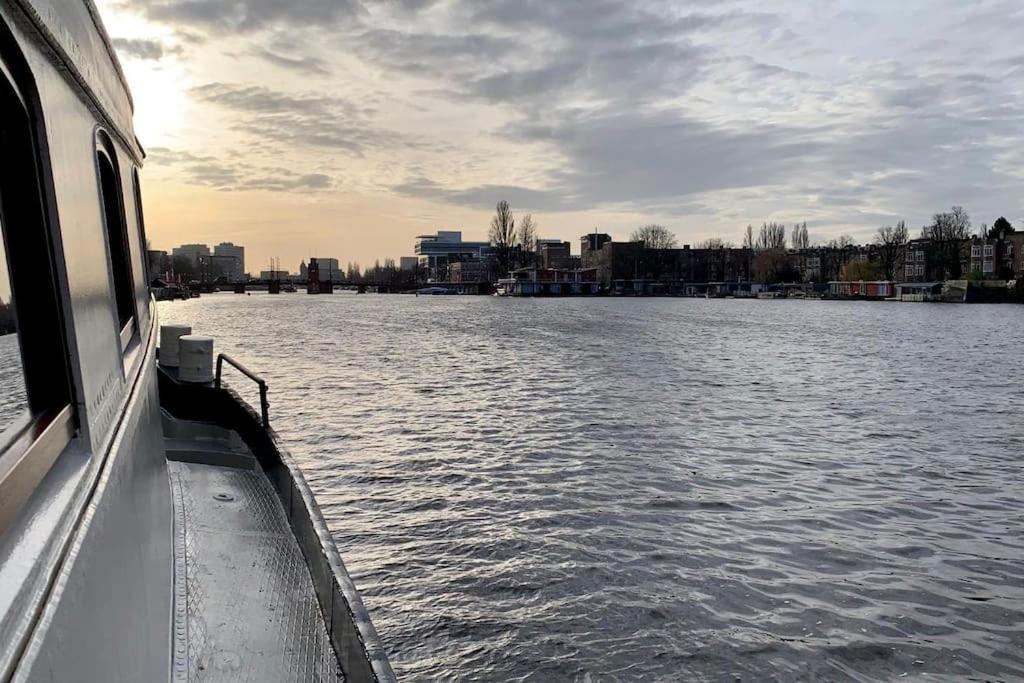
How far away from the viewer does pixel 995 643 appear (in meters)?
7.21

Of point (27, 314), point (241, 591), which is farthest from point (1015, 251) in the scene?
point (27, 314)

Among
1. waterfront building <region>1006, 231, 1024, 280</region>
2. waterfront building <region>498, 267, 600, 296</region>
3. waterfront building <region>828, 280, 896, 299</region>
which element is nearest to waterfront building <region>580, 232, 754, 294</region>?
waterfront building <region>498, 267, 600, 296</region>

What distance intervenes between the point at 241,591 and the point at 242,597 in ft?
Answer: 0.34

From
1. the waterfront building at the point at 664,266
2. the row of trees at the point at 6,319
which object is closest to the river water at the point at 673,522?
the row of trees at the point at 6,319

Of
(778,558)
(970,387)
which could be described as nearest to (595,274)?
(970,387)

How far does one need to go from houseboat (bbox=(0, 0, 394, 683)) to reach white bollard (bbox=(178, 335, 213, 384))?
475 cm

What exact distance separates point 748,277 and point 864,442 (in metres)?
166

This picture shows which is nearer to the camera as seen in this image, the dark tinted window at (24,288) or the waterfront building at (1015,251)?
the dark tinted window at (24,288)

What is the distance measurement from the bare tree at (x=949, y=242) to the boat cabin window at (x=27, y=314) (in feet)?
473

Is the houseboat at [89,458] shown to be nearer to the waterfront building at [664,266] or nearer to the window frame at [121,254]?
the window frame at [121,254]

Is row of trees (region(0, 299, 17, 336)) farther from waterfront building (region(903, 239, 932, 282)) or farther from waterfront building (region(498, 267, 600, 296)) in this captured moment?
waterfront building (region(903, 239, 932, 282))

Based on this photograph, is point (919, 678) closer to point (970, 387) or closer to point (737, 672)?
point (737, 672)

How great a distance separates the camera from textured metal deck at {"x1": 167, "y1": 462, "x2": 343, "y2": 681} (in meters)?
4.11

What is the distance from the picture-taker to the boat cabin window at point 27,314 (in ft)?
5.40
